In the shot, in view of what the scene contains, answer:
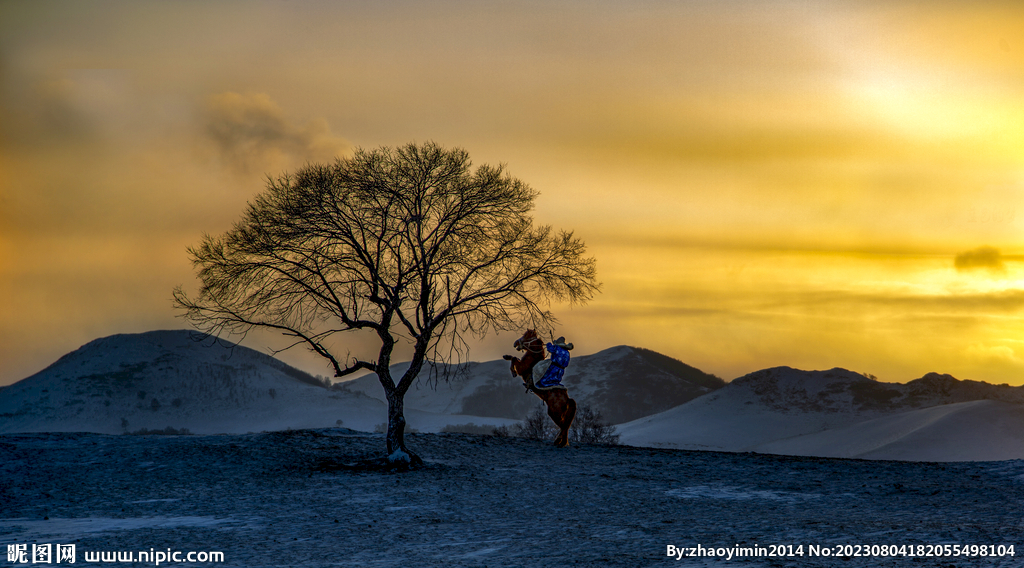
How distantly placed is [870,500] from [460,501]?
31.4 feet

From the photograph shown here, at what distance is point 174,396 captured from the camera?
160 metres

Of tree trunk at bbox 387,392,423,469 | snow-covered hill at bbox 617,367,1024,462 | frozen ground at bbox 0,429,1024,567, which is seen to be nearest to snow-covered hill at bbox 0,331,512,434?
snow-covered hill at bbox 617,367,1024,462

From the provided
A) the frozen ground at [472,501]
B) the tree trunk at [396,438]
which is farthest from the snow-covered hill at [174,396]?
the tree trunk at [396,438]

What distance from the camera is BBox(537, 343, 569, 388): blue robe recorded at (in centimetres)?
2711

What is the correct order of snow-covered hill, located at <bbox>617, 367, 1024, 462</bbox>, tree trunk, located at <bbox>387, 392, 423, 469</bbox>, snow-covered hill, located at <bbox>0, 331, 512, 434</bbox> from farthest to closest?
snow-covered hill, located at <bbox>0, 331, 512, 434</bbox>, snow-covered hill, located at <bbox>617, 367, 1024, 462</bbox>, tree trunk, located at <bbox>387, 392, 423, 469</bbox>

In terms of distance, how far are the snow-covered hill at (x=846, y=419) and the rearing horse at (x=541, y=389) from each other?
49144 mm

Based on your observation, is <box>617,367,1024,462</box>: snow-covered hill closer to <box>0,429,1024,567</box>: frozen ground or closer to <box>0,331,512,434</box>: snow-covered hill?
<box>0,429,1024,567</box>: frozen ground

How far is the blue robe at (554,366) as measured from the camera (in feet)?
88.9

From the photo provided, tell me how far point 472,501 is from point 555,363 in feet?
32.9

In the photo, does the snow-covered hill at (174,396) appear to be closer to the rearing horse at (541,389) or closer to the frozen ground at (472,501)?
the rearing horse at (541,389)

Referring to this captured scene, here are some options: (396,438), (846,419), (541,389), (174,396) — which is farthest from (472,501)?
(174,396)

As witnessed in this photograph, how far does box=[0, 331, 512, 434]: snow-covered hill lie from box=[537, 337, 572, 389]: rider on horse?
111 metres

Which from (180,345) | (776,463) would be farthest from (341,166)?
(180,345)

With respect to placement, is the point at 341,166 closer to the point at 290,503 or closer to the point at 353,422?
the point at 290,503
